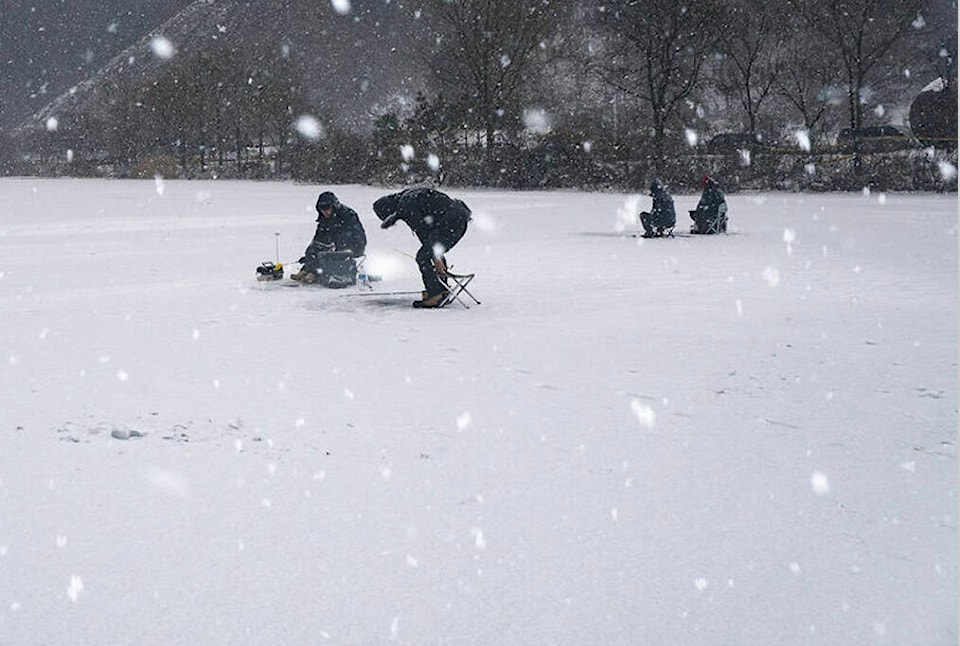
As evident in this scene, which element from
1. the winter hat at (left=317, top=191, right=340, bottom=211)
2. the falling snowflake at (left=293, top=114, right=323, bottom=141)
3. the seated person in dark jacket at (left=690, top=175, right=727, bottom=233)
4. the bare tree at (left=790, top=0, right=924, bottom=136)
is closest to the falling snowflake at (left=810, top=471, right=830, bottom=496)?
the winter hat at (left=317, top=191, right=340, bottom=211)

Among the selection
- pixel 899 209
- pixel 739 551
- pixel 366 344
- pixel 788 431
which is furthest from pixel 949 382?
pixel 899 209

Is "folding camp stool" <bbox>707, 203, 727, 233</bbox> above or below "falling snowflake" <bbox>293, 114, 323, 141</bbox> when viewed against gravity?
below

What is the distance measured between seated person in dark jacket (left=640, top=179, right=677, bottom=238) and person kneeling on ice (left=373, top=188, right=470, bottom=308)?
26.7 feet

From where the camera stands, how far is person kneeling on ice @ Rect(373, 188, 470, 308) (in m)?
10.1

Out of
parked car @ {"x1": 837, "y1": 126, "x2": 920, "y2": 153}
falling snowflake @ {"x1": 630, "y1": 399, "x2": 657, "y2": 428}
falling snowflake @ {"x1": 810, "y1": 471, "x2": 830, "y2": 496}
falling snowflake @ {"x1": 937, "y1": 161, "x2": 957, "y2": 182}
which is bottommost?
falling snowflake @ {"x1": 810, "y1": 471, "x2": 830, "y2": 496}

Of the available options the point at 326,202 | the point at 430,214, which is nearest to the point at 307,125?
the point at 326,202

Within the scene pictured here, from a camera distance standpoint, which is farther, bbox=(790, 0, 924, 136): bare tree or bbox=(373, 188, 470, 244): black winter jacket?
bbox=(790, 0, 924, 136): bare tree

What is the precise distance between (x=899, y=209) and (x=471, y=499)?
70.7ft

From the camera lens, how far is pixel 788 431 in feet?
19.1

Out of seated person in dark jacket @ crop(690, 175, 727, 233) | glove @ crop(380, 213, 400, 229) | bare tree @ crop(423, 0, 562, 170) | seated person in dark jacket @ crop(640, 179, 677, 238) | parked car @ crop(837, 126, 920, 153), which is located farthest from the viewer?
bare tree @ crop(423, 0, 562, 170)

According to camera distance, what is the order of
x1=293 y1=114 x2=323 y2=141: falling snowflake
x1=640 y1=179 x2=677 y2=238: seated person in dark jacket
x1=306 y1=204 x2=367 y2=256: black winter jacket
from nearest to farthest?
x1=306 y1=204 x2=367 y2=256: black winter jacket < x1=640 y1=179 x2=677 y2=238: seated person in dark jacket < x1=293 y1=114 x2=323 y2=141: falling snowflake

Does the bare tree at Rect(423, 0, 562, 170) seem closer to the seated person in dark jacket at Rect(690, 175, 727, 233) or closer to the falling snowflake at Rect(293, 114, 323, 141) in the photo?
the falling snowflake at Rect(293, 114, 323, 141)

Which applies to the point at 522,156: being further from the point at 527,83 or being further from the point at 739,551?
the point at 739,551

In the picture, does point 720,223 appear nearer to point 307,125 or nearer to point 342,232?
point 342,232
